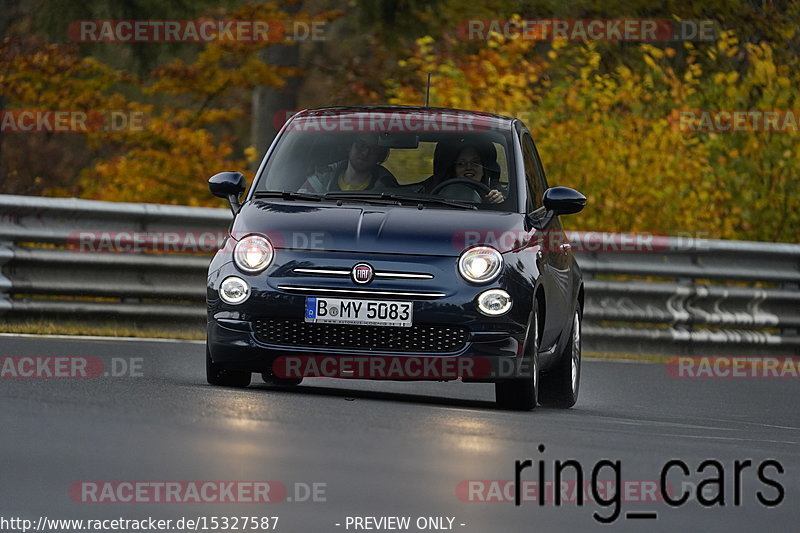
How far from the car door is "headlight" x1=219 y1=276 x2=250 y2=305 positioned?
1631 mm

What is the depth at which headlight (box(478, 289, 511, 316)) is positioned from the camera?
1030cm

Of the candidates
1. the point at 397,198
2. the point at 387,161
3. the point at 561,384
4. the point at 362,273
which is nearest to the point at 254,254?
the point at 362,273

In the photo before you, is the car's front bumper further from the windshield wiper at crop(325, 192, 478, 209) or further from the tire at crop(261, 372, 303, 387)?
the tire at crop(261, 372, 303, 387)

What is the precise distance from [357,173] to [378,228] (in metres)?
1.01

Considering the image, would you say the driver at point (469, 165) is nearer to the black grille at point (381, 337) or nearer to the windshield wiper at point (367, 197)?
the windshield wiper at point (367, 197)

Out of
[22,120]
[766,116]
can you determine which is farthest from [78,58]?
[766,116]

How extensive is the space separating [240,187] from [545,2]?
21629 millimetres

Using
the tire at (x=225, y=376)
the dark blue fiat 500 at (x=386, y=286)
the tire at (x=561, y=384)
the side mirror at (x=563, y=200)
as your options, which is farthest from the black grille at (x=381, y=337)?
the tire at (x=561, y=384)

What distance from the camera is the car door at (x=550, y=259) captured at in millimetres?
11016

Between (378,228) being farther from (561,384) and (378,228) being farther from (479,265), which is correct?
(561,384)

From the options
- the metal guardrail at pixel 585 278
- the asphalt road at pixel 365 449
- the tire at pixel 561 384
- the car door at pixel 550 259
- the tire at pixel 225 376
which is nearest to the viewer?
the asphalt road at pixel 365 449

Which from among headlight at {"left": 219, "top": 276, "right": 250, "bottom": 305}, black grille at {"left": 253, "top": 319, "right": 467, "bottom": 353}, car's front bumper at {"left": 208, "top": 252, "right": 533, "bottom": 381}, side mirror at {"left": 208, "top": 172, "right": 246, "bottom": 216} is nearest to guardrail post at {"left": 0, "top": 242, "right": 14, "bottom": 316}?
side mirror at {"left": 208, "top": 172, "right": 246, "bottom": 216}

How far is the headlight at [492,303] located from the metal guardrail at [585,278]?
5.72 metres

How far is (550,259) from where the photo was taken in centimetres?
1117
